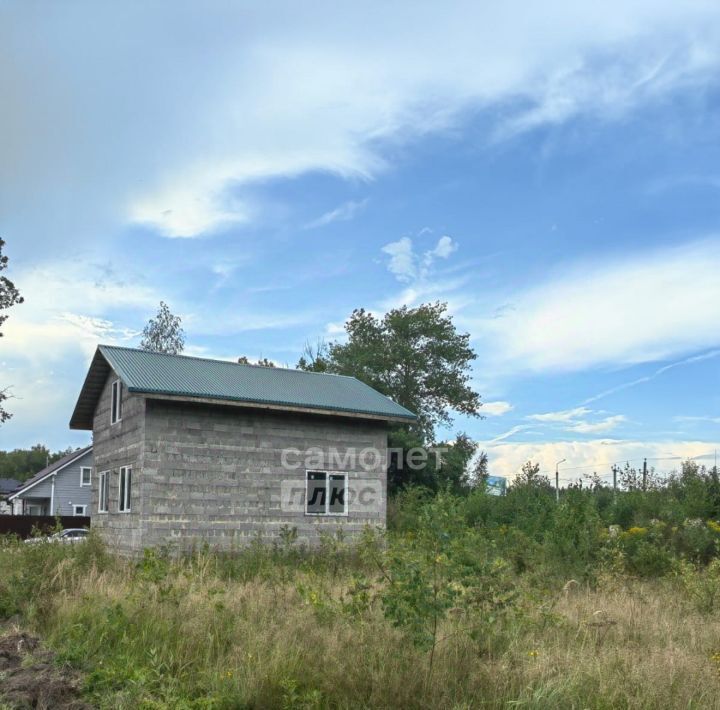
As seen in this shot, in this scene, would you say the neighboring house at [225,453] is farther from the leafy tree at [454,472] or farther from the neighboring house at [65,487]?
the neighboring house at [65,487]

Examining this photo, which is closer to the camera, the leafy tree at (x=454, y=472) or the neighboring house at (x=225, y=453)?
the neighboring house at (x=225, y=453)

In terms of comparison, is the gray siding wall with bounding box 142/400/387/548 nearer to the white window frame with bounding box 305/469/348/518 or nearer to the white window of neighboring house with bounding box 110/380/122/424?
the white window frame with bounding box 305/469/348/518

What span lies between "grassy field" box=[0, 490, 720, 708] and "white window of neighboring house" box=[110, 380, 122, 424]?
949cm

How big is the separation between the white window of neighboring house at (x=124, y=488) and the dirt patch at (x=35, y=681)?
10578 millimetres

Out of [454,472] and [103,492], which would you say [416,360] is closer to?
[454,472]

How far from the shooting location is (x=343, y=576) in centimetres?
1245

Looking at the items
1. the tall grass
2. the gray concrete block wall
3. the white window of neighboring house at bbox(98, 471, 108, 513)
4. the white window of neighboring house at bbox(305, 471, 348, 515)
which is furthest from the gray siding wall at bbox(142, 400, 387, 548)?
the tall grass

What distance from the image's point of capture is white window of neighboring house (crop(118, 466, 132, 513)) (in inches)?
719

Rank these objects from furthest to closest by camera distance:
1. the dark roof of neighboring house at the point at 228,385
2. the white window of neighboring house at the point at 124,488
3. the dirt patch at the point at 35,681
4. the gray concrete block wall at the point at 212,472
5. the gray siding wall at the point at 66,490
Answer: the gray siding wall at the point at 66,490 < the white window of neighboring house at the point at 124,488 < the dark roof of neighboring house at the point at 228,385 < the gray concrete block wall at the point at 212,472 < the dirt patch at the point at 35,681

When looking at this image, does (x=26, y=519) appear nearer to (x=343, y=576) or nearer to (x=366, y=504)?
(x=366, y=504)

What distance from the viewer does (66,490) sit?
47.9 metres

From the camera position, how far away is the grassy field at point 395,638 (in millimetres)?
6023

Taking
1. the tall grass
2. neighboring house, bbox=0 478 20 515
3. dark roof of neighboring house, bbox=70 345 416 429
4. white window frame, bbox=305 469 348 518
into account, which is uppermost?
dark roof of neighboring house, bbox=70 345 416 429

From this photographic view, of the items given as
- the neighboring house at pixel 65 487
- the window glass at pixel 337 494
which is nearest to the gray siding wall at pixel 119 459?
the window glass at pixel 337 494
